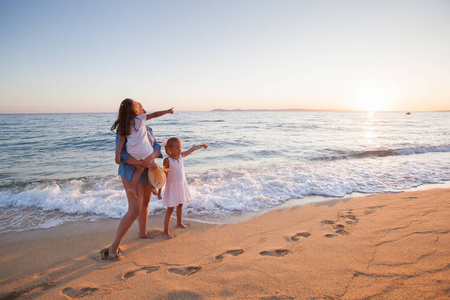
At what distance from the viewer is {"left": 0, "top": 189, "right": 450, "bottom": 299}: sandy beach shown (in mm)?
2303

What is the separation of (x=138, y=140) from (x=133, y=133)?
0.38 feet

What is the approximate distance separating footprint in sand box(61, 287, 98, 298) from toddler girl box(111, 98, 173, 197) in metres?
1.13

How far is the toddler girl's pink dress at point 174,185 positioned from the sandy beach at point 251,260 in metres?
0.62

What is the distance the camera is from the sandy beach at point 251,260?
2.30 m

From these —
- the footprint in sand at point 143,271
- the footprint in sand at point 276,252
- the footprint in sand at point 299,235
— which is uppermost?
the footprint in sand at point 276,252

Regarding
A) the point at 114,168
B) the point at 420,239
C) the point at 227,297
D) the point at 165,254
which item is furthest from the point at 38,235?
the point at 420,239

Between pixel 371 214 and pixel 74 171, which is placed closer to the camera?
pixel 371 214

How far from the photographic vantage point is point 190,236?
3.71 m

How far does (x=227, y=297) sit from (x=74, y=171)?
8.49 meters

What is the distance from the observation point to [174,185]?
361cm

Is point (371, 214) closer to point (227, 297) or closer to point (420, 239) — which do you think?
point (420, 239)

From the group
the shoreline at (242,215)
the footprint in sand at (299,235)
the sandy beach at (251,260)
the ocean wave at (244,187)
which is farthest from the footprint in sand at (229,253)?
the ocean wave at (244,187)

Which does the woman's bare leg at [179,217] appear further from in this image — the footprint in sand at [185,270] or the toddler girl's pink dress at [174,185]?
the footprint in sand at [185,270]

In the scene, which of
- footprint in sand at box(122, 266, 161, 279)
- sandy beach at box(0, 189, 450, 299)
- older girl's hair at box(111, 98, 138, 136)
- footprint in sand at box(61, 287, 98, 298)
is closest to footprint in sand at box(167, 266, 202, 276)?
sandy beach at box(0, 189, 450, 299)
